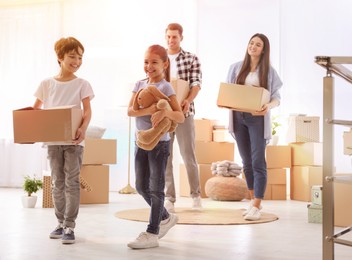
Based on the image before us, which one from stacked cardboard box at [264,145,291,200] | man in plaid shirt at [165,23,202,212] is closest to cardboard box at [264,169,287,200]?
stacked cardboard box at [264,145,291,200]

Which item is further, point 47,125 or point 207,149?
point 207,149

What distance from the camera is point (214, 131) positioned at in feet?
18.5

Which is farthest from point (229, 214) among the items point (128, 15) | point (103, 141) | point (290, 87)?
point (128, 15)

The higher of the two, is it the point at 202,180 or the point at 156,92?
the point at 156,92

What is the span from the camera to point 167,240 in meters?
2.62

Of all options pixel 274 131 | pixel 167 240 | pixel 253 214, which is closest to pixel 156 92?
pixel 167 240

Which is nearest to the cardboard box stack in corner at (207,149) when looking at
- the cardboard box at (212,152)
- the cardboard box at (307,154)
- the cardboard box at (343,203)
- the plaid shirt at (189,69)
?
the cardboard box at (212,152)

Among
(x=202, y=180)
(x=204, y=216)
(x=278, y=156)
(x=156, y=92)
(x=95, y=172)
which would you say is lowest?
(x=204, y=216)

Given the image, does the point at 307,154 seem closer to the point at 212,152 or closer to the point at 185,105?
the point at 212,152

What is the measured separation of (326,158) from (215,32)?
4.53m

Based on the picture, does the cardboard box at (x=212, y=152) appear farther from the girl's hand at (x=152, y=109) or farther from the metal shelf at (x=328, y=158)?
the metal shelf at (x=328, y=158)

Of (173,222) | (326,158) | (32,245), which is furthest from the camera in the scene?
(173,222)

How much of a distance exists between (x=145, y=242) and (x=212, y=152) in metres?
Answer: 3.22

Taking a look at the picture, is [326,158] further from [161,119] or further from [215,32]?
[215,32]
